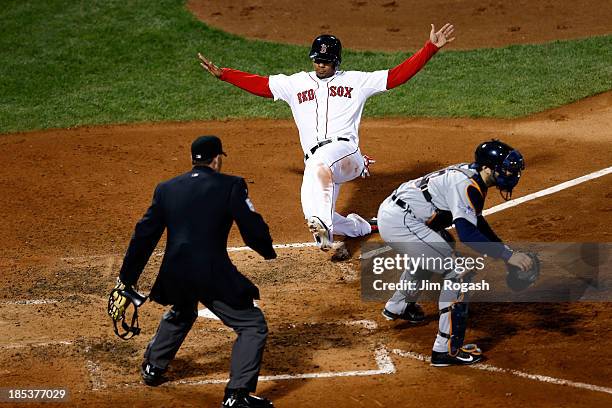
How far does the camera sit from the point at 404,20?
19.2 meters

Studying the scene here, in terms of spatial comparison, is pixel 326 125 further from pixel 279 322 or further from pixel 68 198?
pixel 68 198

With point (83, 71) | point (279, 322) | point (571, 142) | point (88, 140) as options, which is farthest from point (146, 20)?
point (279, 322)

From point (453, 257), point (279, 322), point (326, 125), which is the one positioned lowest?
point (279, 322)

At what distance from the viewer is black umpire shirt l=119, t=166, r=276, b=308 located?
779cm

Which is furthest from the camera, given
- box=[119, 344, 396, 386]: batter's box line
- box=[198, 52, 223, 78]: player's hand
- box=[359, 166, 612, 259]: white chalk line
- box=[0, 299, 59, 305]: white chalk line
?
box=[359, 166, 612, 259]: white chalk line

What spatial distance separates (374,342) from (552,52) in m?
9.46

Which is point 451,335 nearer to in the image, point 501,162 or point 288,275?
point 501,162

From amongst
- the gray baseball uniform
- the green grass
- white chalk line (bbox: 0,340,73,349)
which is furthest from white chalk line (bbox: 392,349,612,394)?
the green grass

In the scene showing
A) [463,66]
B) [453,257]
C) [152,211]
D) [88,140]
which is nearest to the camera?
[152,211]

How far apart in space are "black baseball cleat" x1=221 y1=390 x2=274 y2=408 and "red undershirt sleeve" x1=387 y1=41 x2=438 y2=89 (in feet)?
15.3

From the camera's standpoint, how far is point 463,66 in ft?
55.7

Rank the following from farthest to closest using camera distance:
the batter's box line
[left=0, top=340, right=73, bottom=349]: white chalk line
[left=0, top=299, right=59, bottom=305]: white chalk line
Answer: [left=0, top=299, right=59, bottom=305]: white chalk line
[left=0, top=340, right=73, bottom=349]: white chalk line
the batter's box line

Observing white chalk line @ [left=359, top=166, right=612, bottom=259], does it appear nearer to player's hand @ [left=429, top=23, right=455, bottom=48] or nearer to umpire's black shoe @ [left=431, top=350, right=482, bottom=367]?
player's hand @ [left=429, top=23, right=455, bottom=48]

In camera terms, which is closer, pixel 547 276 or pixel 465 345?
pixel 465 345
